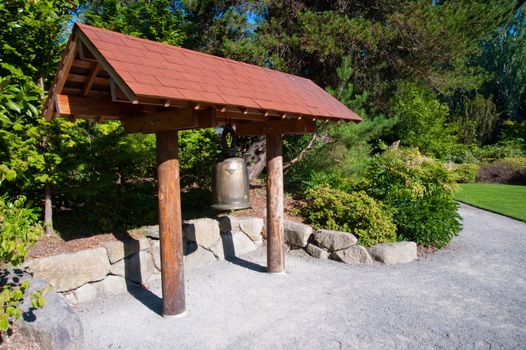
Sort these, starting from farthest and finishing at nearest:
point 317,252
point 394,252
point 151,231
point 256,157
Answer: point 256,157 < point 317,252 < point 394,252 < point 151,231

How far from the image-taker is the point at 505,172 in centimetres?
1614

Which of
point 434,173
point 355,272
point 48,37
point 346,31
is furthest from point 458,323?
point 346,31

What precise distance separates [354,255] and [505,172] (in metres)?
13.8

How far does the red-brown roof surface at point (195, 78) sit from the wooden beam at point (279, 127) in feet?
0.97

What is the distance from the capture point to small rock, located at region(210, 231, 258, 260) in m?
5.91

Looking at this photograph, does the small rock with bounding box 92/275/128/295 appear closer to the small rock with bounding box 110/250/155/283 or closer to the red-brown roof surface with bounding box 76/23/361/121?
the small rock with bounding box 110/250/155/283

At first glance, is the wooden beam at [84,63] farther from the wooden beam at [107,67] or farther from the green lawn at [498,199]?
the green lawn at [498,199]

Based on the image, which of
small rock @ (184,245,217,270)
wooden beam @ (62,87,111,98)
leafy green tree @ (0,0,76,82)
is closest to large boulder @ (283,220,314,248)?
small rock @ (184,245,217,270)

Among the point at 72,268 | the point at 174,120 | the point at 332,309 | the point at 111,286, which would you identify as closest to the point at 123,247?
the point at 111,286

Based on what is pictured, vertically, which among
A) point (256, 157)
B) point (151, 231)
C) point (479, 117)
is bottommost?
point (151, 231)

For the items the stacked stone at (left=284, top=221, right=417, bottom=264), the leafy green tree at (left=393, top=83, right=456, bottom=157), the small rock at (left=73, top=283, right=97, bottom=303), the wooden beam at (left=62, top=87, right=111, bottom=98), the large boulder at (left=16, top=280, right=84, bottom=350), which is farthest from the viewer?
the leafy green tree at (left=393, top=83, right=456, bottom=157)

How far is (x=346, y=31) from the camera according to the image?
8.41m

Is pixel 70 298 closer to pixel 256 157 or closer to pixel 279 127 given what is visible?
pixel 279 127

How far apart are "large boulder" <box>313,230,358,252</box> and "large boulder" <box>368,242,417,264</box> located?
1.17 ft
